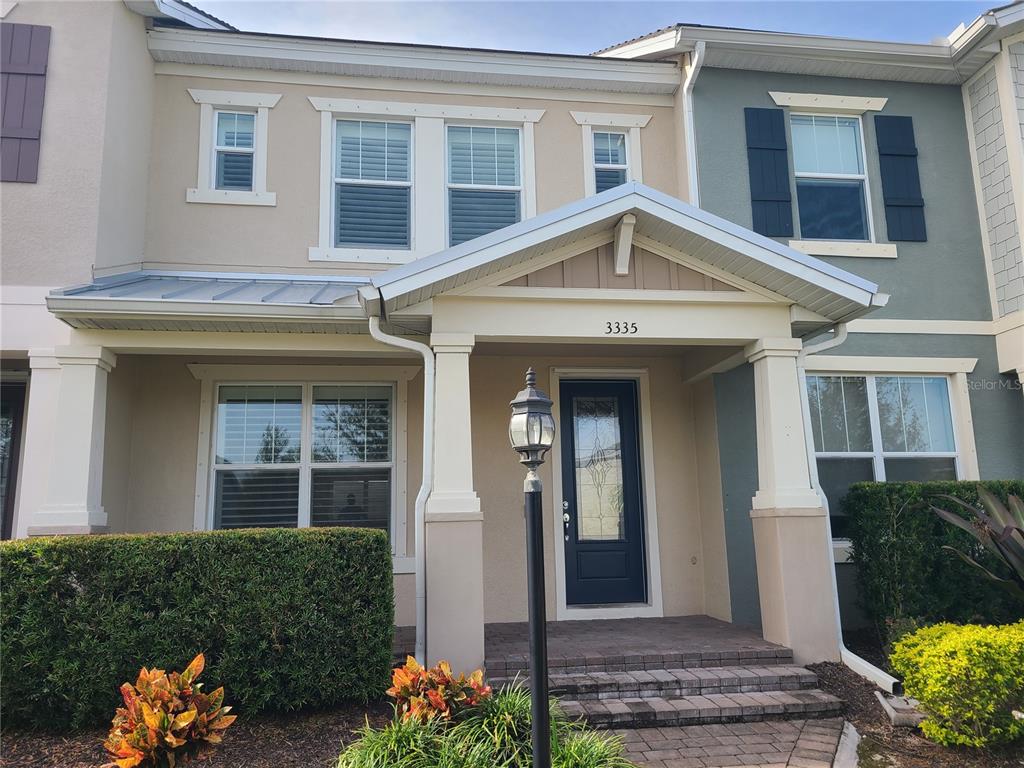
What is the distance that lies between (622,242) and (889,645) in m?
4.11

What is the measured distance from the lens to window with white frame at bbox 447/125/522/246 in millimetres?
8352

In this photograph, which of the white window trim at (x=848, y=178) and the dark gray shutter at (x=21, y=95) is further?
the white window trim at (x=848, y=178)

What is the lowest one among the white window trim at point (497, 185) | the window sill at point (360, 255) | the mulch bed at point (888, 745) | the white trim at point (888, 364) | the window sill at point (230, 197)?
the mulch bed at point (888, 745)

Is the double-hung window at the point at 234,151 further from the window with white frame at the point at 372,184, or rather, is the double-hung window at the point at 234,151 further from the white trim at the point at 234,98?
the window with white frame at the point at 372,184

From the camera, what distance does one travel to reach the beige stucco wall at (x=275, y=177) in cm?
775

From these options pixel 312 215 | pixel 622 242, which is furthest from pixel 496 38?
pixel 622 242

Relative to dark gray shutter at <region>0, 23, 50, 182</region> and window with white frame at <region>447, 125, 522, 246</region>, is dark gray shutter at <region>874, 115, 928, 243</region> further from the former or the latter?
dark gray shutter at <region>0, 23, 50, 182</region>

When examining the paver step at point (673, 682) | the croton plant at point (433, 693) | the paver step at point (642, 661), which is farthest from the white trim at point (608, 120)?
the croton plant at point (433, 693)

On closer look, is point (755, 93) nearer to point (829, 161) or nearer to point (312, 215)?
point (829, 161)

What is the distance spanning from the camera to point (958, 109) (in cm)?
874

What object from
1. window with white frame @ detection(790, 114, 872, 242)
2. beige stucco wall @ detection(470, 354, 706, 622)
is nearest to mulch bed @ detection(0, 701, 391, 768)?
beige stucco wall @ detection(470, 354, 706, 622)

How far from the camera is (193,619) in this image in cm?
484

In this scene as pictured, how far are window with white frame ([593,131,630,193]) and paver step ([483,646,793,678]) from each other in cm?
517

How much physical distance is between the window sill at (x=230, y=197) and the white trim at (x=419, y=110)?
122 centimetres
